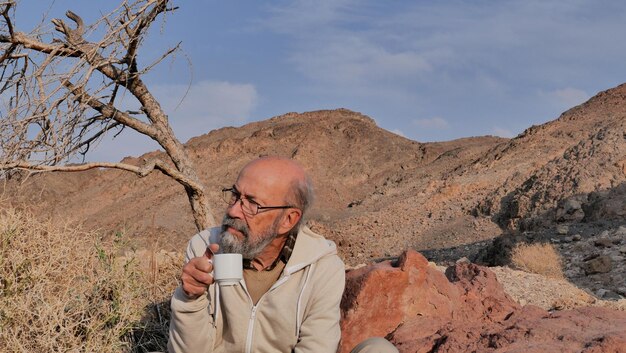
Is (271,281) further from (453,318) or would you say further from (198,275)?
(453,318)

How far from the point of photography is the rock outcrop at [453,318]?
412 centimetres

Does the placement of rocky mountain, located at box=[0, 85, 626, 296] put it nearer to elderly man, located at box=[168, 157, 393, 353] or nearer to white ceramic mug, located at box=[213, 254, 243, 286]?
elderly man, located at box=[168, 157, 393, 353]

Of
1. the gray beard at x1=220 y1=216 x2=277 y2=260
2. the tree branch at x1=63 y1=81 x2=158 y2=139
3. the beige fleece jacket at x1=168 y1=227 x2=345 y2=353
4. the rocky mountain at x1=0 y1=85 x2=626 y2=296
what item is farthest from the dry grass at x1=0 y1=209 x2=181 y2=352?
the tree branch at x1=63 y1=81 x2=158 y2=139

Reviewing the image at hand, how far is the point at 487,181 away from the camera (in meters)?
24.2

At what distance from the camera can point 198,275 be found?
3066 mm

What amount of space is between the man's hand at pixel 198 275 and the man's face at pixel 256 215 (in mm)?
253

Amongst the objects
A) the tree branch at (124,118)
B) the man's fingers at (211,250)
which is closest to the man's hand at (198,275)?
the man's fingers at (211,250)

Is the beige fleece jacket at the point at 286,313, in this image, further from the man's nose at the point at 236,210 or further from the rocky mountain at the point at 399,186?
the rocky mountain at the point at 399,186

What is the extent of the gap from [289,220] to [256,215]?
175 millimetres

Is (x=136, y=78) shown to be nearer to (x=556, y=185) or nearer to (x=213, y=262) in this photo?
(x=213, y=262)

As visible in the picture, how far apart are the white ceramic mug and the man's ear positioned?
575mm

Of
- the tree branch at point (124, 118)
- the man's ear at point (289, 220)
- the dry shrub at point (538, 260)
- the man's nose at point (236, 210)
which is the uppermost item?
the tree branch at point (124, 118)

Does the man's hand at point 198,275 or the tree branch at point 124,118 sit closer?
the man's hand at point 198,275

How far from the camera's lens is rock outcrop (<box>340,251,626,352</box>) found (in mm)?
4121
